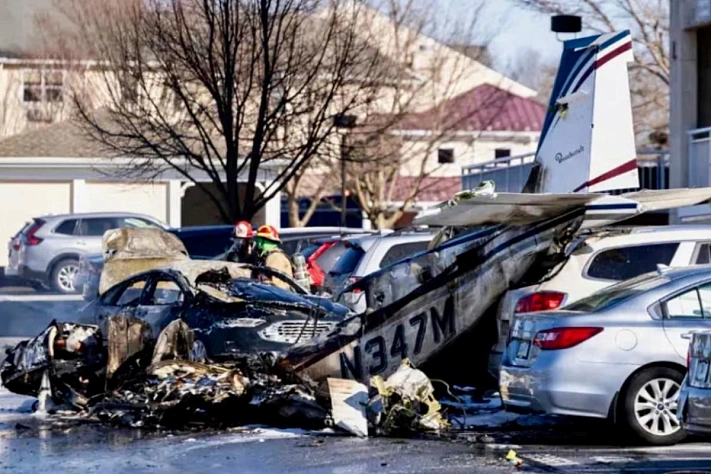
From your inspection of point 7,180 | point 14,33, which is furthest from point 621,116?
point 14,33

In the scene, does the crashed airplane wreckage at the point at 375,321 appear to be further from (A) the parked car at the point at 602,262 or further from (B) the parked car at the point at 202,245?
(B) the parked car at the point at 202,245

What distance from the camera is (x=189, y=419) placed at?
41.8 feet

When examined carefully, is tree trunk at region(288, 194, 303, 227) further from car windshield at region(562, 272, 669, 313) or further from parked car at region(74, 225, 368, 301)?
car windshield at region(562, 272, 669, 313)

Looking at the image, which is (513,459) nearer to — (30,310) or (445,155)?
(30,310)

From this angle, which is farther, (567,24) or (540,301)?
(567,24)

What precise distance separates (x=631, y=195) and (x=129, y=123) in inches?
589

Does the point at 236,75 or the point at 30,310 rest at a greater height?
the point at 236,75

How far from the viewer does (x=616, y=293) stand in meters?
11.4

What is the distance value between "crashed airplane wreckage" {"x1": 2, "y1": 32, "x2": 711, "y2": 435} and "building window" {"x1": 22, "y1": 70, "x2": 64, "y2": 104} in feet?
105

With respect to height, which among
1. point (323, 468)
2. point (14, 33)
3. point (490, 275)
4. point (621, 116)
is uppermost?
point (14, 33)

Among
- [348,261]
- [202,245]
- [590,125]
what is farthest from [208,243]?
[590,125]

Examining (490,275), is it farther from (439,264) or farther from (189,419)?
(189,419)

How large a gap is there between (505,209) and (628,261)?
162 cm

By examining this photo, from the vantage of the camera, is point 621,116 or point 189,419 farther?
point 621,116
